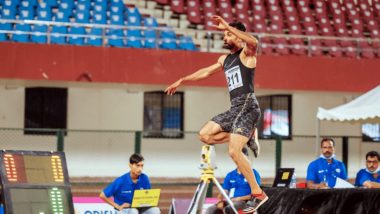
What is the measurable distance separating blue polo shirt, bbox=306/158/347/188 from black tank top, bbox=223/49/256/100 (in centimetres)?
440

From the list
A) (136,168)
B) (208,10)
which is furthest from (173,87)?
(208,10)

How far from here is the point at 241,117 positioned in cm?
917

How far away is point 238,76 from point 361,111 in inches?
337

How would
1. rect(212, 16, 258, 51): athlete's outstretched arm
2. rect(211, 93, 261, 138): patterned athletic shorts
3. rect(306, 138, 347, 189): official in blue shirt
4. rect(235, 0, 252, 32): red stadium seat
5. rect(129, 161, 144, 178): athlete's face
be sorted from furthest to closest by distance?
rect(235, 0, 252, 32): red stadium seat → rect(306, 138, 347, 189): official in blue shirt → rect(129, 161, 144, 178): athlete's face → rect(211, 93, 261, 138): patterned athletic shorts → rect(212, 16, 258, 51): athlete's outstretched arm

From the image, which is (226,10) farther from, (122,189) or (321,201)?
(321,201)

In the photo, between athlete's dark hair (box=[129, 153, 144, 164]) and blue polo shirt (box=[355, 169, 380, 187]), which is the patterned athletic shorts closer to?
athlete's dark hair (box=[129, 153, 144, 164])

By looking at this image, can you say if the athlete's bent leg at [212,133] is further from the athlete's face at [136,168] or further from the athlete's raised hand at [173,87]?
the athlete's face at [136,168]

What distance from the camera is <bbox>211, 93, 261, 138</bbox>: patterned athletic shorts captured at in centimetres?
913

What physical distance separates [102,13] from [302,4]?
21.2ft

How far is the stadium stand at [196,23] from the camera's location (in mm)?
21844

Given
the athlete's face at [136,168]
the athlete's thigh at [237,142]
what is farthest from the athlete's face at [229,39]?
the athlete's face at [136,168]

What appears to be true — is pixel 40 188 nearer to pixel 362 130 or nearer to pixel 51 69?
pixel 51 69

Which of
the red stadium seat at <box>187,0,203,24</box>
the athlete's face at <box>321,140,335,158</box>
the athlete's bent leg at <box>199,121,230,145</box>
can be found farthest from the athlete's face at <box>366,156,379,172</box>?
the red stadium seat at <box>187,0,203,24</box>

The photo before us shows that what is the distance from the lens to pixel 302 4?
86.9 feet
